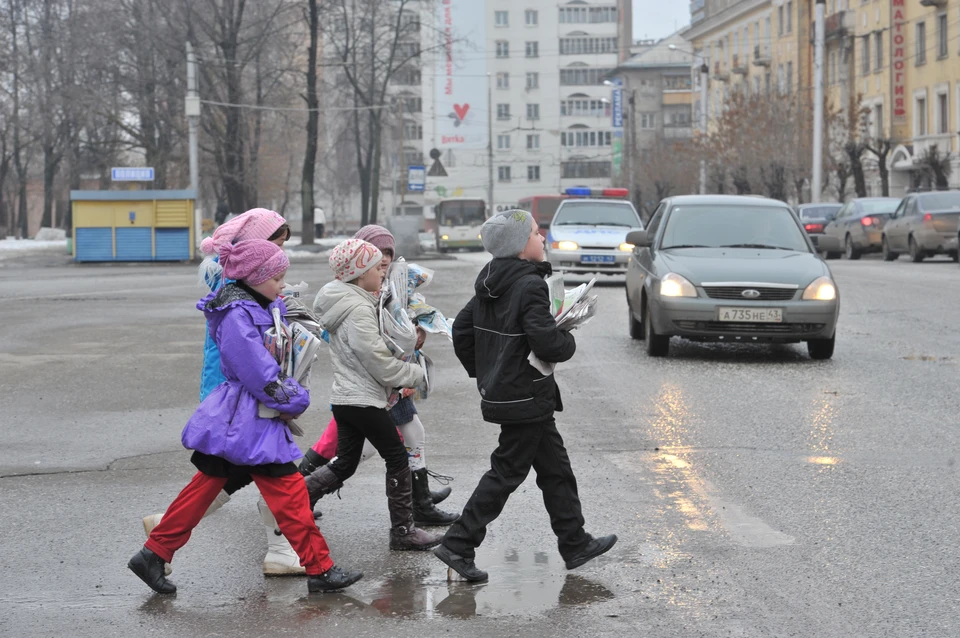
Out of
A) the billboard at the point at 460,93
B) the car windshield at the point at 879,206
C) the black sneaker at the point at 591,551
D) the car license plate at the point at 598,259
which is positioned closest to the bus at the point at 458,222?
the car windshield at the point at 879,206

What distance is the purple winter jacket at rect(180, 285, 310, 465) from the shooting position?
5043 mm

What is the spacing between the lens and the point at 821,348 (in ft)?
42.1

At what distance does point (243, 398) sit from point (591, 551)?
4.78 ft

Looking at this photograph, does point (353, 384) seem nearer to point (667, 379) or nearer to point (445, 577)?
point (445, 577)

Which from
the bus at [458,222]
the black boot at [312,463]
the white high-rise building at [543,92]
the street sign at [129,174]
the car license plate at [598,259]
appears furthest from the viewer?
the white high-rise building at [543,92]

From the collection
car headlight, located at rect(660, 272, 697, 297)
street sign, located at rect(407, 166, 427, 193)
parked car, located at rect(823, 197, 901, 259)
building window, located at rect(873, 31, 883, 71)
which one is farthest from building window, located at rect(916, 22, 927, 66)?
car headlight, located at rect(660, 272, 697, 297)

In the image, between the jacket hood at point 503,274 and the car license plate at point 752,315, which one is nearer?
the jacket hood at point 503,274

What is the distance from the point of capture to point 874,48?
2485 inches

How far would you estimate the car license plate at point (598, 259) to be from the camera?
2636 centimetres

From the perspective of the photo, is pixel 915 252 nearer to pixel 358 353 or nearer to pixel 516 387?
pixel 358 353

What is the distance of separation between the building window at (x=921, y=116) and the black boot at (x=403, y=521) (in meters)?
56.4

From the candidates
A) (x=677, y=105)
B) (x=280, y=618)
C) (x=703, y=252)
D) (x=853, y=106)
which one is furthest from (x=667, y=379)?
(x=677, y=105)

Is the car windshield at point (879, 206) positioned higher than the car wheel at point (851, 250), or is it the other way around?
the car windshield at point (879, 206)

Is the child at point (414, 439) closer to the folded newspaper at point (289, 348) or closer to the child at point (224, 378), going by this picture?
the child at point (224, 378)
